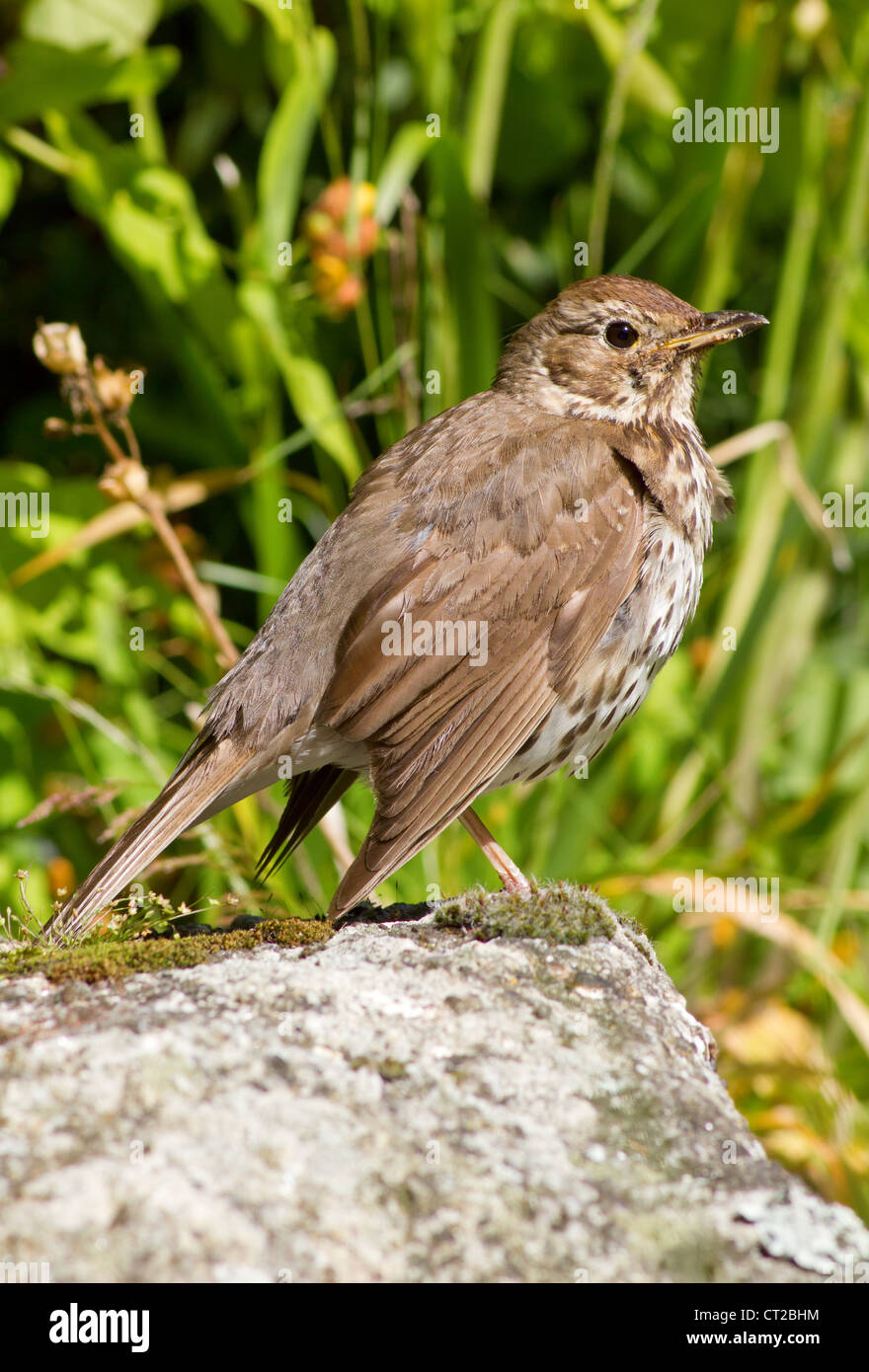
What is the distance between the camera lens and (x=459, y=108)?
484 centimetres

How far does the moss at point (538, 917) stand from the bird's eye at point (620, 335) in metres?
1.55

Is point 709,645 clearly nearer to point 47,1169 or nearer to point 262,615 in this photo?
point 262,615

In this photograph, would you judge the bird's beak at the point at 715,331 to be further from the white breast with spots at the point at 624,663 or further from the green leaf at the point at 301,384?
the green leaf at the point at 301,384

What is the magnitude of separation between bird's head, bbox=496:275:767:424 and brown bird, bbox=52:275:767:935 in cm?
1

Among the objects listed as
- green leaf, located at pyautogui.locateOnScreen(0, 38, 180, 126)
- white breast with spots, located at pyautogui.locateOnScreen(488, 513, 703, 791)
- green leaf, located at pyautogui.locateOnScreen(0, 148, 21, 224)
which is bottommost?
white breast with spots, located at pyautogui.locateOnScreen(488, 513, 703, 791)

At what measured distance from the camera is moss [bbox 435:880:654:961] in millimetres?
2607

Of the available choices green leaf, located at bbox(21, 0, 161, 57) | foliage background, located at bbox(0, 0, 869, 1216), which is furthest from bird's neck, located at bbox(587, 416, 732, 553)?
green leaf, located at bbox(21, 0, 161, 57)

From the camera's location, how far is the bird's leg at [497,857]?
3.18 metres

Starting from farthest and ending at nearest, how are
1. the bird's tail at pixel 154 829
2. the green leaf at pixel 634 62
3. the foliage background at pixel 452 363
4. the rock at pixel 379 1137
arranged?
1. the green leaf at pixel 634 62
2. the foliage background at pixel 452 363
3. the bird's tail at pixel 154 829
4. the rock at pixel 379 1137

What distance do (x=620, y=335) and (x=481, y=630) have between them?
1.00 meters

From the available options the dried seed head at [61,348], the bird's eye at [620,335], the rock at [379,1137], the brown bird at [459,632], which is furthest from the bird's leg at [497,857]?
the dried seed head at [61,348]

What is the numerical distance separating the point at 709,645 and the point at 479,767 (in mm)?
2067

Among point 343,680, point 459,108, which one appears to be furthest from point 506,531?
point 459,108

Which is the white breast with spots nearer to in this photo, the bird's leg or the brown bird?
the brown bird
